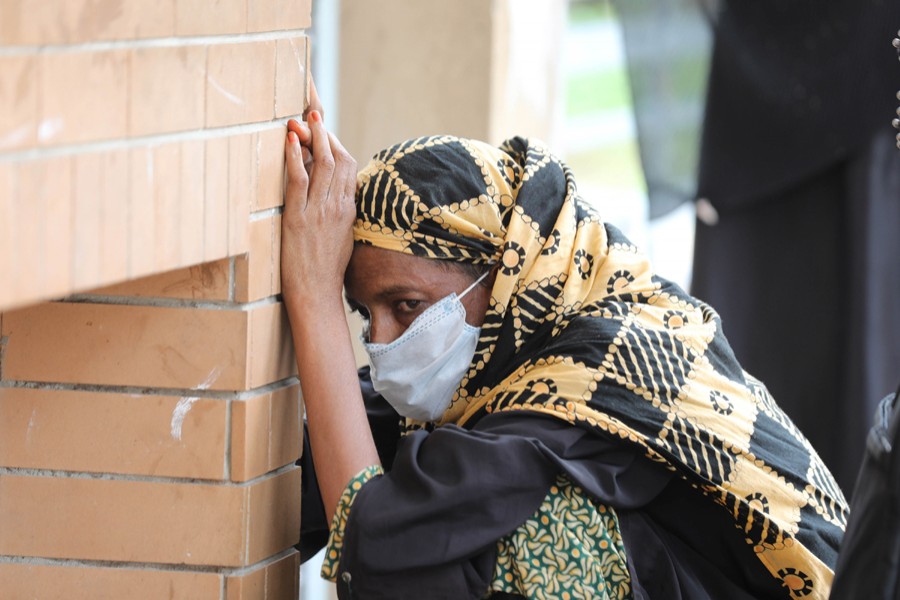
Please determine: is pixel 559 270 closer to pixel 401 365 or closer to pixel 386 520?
pixel 401 365

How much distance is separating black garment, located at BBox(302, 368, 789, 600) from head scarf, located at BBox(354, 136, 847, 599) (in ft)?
0.15

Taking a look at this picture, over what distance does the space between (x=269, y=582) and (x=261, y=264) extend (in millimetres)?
475

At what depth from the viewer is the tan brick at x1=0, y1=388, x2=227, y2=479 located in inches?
65.2

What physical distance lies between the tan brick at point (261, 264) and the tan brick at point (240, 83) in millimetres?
157

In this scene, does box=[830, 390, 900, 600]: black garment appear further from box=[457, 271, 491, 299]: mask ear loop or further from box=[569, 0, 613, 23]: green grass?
box=[569, 0, 613, 23]: green grass

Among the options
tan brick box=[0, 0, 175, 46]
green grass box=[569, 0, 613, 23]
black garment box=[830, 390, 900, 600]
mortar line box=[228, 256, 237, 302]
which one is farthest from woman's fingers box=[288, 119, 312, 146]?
green grass box=[569, 0, 613, 23]

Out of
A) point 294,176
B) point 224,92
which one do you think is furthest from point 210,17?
point 294,176

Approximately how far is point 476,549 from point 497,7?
6.47ft

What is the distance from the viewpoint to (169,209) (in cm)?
144

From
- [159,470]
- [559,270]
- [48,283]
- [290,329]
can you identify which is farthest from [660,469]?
[48,283]

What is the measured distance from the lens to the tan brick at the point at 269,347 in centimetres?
167

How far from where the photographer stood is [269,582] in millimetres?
1757

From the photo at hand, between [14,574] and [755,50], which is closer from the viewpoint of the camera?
[14,574]

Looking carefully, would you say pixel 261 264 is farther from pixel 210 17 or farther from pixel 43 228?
pixel 43 228
